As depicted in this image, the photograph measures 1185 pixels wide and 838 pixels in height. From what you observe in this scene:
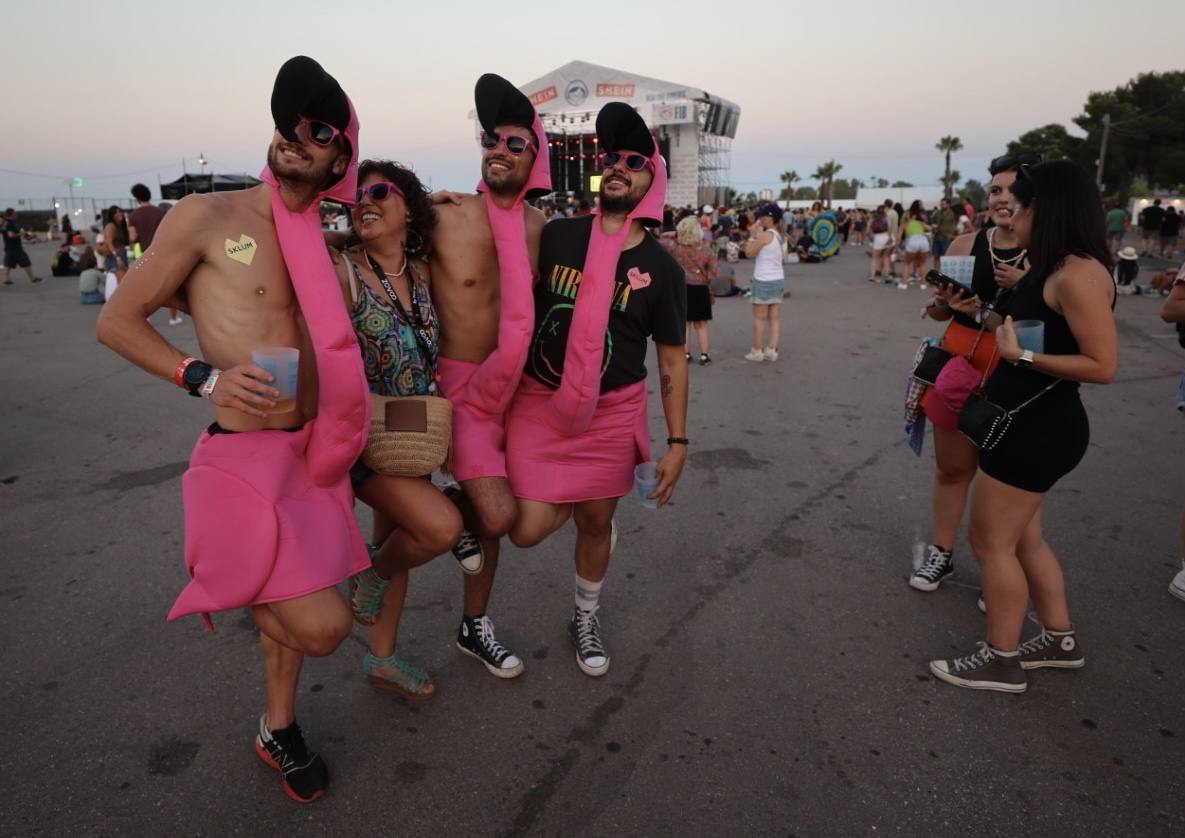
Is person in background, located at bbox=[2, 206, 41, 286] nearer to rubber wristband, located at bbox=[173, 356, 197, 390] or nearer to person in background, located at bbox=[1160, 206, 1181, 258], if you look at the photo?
rubber wristband, located at bbox=[173, 356, 197, 390]

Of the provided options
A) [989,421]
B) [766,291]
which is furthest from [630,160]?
[766,291]

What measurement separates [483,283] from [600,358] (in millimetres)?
533

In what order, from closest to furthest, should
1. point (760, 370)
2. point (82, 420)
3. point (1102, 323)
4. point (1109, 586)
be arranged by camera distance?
point (1102, 323) < point (1109, 586) < point (82, 420) < point (760, 370)

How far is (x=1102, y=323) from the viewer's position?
2480 millimetres

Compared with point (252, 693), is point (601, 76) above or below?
above

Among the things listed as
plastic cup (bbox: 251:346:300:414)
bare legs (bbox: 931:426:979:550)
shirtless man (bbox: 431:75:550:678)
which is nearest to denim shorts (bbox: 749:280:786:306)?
bare legs (bbox: 931:426:979:550)

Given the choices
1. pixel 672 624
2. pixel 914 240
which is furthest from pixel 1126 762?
pixel 914 240

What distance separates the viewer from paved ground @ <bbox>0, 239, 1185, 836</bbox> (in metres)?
2.30

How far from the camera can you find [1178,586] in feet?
11.4

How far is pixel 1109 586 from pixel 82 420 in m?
7.50

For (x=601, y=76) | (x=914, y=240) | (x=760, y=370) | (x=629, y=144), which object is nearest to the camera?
(x=629, y=144)

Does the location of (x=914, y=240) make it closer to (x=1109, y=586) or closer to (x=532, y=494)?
(x=1109, y=586)

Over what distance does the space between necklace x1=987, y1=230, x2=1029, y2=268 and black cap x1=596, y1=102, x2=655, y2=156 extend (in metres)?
1.68

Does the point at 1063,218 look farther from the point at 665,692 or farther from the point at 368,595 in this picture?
the point at 368,595
